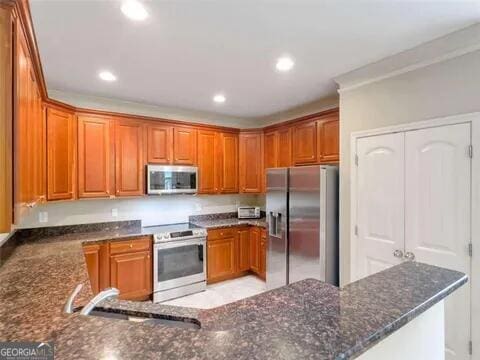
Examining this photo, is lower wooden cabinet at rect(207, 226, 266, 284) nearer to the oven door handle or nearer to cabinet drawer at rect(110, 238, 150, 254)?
the oven door handle

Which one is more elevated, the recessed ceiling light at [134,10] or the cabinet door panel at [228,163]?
the recessed ceiling light at [134,10]

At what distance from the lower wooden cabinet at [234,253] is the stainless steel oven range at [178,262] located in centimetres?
18

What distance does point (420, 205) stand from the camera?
2299 mm

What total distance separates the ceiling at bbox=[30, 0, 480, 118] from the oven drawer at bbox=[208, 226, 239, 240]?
2.10 m

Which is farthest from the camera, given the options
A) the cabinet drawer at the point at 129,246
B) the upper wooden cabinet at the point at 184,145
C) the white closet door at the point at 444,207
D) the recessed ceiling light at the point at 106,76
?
the upper wooden cabinet at the point at 184,145

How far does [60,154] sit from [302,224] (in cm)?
293

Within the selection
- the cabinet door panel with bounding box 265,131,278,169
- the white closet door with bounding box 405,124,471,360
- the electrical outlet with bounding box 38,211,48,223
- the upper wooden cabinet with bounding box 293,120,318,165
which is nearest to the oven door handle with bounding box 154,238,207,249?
the electrical outlet with bounding box 38,211,48,223

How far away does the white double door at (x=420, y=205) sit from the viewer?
2049 millimetres

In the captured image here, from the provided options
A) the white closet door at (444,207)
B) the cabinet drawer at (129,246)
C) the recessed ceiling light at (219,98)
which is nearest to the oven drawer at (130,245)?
the cabinet drawer at (129,246)

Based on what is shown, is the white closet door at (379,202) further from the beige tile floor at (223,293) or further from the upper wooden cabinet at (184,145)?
the upper wooden cabinet at (184,145)

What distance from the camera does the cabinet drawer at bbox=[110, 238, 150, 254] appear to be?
10.6 ft

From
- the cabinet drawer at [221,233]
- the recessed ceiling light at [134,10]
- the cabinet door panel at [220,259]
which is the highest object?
the recessed ceiling light at [134,10]

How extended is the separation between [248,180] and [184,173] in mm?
1179

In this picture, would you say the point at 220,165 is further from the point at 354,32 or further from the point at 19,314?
the point at 19,314
